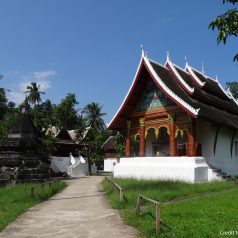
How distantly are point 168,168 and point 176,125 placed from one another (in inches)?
95.0

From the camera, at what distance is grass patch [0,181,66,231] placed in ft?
32.6

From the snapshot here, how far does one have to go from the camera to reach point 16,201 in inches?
507

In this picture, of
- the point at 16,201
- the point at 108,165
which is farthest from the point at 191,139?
the point at 108,165

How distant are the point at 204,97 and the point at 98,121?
40278mm

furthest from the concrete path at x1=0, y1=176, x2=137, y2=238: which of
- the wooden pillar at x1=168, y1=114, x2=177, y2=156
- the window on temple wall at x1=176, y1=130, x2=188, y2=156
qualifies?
the window on temple wall at x1=176, y1=130, x2=188, y2=156

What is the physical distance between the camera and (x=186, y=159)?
19.0 metres

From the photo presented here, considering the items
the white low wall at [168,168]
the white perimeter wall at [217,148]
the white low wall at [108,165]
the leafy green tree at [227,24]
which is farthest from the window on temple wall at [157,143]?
the white low wall at [108,165]

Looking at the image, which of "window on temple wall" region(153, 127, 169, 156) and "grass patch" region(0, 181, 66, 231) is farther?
"window on temple wall" region(153, 127, 169, 156)

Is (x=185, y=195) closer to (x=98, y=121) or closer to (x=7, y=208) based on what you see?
(x=7, y=208)

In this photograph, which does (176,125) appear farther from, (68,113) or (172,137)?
(68,113)

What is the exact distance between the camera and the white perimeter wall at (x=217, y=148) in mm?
20641

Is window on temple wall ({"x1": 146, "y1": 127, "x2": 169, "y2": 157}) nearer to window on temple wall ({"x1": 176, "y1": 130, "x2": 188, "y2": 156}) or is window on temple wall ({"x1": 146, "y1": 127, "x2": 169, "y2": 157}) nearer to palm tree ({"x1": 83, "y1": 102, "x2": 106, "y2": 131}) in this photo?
window on temple wall ({"x1": 176, "y1": 130, "x2": 188, "y2": 156})

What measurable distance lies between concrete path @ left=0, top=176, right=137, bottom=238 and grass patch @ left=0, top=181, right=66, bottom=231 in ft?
0.73

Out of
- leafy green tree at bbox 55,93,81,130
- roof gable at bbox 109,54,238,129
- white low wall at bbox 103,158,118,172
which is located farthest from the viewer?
leafy green tree at bbox 55,93,81,130
